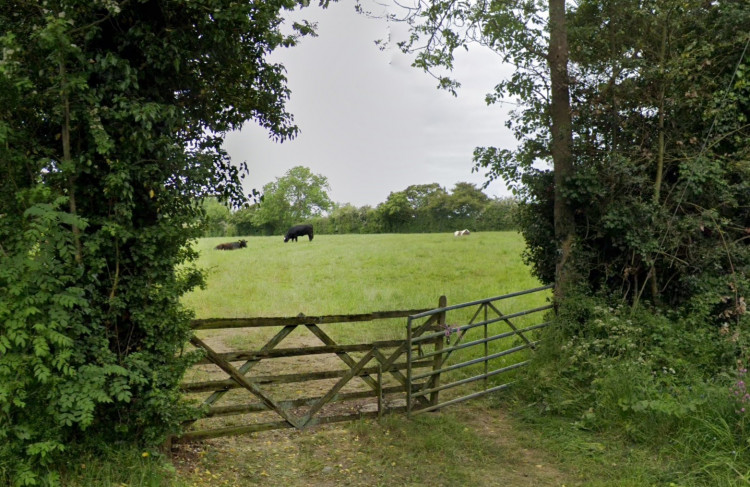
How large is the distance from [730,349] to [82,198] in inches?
341

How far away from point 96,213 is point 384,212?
17.1m

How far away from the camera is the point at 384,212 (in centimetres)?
2211

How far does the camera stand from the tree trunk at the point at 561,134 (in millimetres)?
9562

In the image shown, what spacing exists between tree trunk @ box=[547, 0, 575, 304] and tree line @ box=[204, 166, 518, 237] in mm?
10225

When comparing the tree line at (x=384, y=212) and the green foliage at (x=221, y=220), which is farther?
the tree line at (x=384, y=212)

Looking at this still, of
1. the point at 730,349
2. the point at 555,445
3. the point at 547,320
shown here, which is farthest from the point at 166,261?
the point at 730,349

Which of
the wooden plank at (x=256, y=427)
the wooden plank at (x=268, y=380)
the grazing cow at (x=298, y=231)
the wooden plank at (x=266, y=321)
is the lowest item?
the wooden plank at (x=256, y=427)

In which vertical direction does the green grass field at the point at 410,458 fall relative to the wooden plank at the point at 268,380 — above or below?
below

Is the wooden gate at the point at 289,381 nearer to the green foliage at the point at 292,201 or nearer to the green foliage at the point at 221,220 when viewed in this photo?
the green foliage at the point at 221,220

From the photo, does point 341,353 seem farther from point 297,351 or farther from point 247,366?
point 247,366

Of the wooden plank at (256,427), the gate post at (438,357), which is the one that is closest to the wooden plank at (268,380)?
the gate post at (438,357)

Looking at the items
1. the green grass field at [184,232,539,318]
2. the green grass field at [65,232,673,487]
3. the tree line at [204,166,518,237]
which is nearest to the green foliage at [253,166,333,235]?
the tree line at [204,166,518,237]

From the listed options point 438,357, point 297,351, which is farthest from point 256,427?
point 438,357

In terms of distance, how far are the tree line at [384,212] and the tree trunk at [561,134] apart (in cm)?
1022
